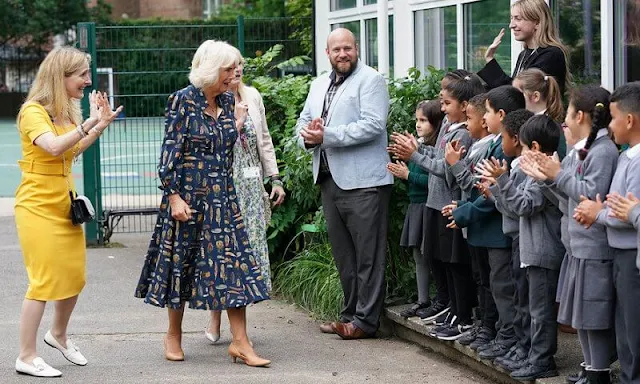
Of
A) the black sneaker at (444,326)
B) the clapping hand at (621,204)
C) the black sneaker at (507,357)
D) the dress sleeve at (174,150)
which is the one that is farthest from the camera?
the black sneaker at (444,326)

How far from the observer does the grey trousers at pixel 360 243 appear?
7.62m

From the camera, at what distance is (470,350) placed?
22.1ft

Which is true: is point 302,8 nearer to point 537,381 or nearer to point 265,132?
point 265,132

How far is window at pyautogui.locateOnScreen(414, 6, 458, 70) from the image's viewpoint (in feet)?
32.0

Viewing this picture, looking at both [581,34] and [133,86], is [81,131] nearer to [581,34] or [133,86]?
[581,34]

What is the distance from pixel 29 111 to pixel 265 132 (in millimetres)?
1779

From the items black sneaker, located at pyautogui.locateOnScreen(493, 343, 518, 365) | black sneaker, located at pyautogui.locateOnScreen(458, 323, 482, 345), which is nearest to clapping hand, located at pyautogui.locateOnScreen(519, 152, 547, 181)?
black sneaker, located at pyautogui.locateOnScreen(493, 343, 518, 365)

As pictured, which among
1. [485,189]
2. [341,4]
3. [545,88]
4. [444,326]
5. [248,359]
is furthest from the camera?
[341,4]

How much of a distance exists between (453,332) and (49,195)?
2.48 m

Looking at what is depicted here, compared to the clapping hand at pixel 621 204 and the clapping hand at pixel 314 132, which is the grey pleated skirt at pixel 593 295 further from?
the clapping hand at pixel 314 132

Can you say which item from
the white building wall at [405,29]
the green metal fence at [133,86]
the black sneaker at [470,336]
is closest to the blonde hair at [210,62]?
the black sneaker at [470,336]

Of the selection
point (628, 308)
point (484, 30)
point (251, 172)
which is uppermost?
point (484, 30)

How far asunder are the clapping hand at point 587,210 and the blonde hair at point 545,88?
103cm

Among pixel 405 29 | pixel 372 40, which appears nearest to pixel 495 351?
pixel 405 29
